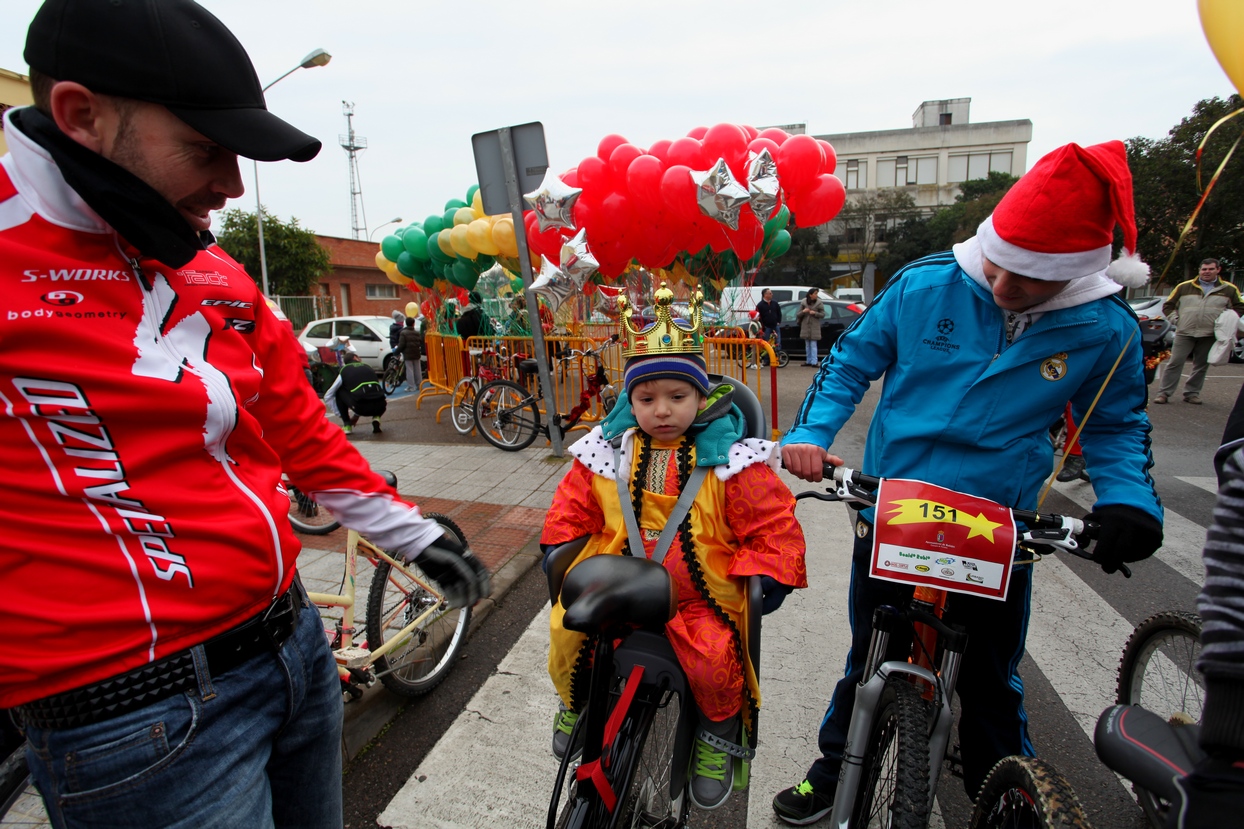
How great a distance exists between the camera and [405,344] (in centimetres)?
1370

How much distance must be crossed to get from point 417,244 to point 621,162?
5680 millimetres

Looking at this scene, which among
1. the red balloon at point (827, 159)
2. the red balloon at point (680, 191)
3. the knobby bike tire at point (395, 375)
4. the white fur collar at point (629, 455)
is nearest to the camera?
the white fur collar at point (629, 455)

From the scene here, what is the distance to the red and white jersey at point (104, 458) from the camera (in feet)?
3.22

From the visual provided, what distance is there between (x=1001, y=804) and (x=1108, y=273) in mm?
1443

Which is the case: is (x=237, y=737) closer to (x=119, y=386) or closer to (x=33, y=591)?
(x=33, y=591)

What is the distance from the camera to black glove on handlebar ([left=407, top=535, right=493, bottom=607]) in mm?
1658

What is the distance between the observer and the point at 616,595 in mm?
1557

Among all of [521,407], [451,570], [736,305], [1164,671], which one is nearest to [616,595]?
[451,570]

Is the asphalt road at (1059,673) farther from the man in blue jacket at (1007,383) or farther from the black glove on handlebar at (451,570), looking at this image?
the black glove on handlebar at (451,570)

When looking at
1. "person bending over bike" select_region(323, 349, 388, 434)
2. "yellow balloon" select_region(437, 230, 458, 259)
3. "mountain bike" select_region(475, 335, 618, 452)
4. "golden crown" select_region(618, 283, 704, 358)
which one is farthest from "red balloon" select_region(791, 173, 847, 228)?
"golden crown" select_region(618, 283, 704, 358)

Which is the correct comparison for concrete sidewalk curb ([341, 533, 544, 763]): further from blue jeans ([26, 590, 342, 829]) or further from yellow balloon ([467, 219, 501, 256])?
yellow balloon ([467, 219, 501, 256])

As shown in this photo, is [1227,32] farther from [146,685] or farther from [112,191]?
[146,685]

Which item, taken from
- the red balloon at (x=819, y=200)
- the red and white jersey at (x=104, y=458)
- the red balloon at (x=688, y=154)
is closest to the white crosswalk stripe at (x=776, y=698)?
the red and white jersey at (x=104, y=458)

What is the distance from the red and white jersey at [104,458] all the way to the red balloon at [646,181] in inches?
293
